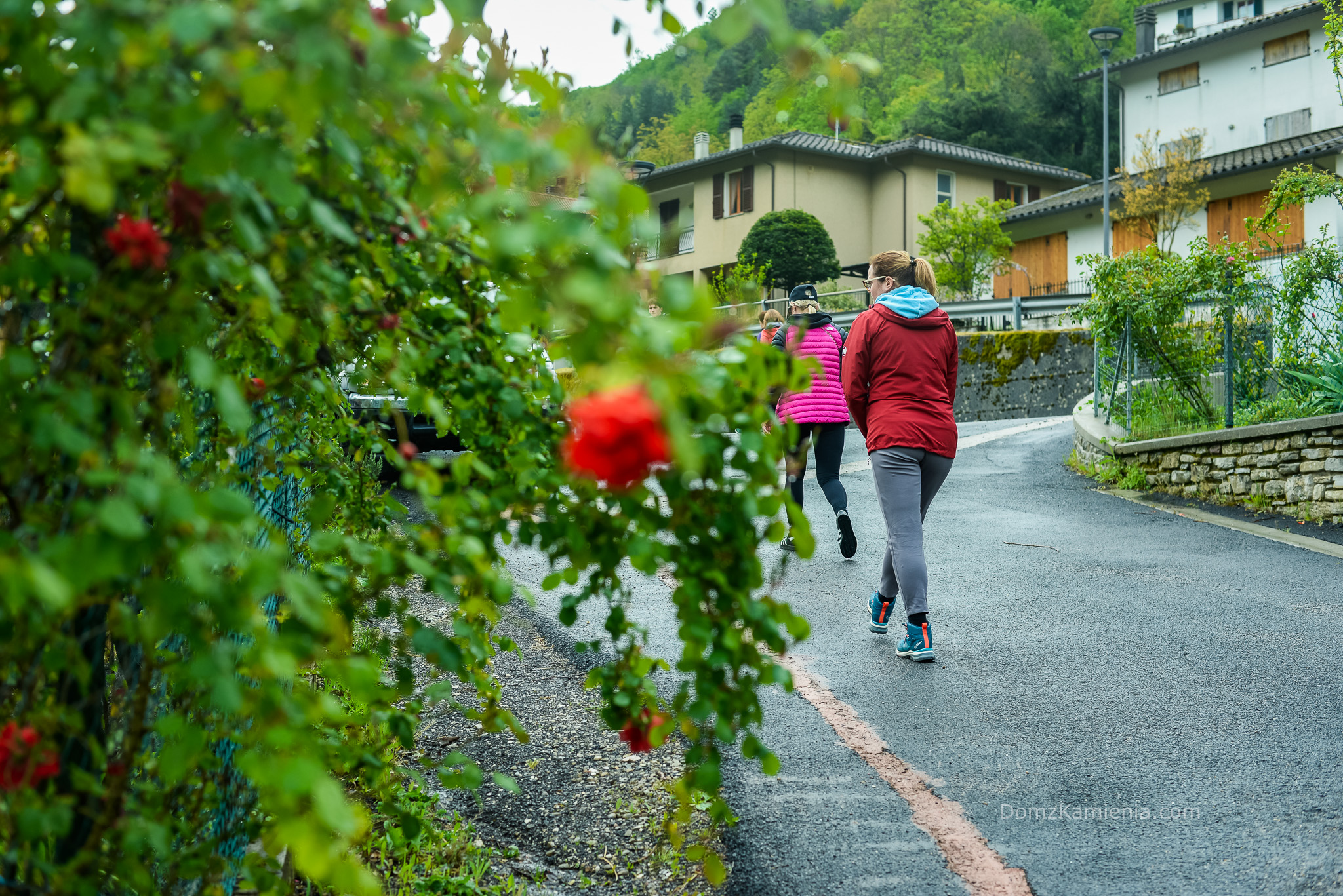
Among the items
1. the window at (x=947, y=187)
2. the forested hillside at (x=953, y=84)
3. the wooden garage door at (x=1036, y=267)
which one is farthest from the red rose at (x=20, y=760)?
the window at (x=947, y=187)

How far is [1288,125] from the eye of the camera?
33219mm

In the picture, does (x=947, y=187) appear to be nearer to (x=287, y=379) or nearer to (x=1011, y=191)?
(x=1011, y=191)

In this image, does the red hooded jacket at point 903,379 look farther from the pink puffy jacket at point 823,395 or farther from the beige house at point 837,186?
the beige house at point 837,186

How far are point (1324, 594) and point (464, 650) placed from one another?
6.01 m

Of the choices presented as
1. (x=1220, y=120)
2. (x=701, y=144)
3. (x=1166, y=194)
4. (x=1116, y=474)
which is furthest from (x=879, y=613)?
(x=701, y=144)

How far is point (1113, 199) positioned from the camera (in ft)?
107

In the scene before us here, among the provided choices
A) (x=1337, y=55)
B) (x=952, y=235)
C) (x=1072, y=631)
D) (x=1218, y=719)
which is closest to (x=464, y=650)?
(x=1218, y=719)

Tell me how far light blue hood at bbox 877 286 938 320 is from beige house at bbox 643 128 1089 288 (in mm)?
32510

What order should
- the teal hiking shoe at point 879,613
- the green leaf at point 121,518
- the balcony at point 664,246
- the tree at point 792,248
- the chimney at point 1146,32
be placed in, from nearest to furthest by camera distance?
the green leaf at point 121,518 < the balcony at point 664,246 < the teal hiking shoe at point 879,613 < the tree at point 792,248 < the chimney at point 1146,32

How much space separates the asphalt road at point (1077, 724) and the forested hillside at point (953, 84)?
29153mm

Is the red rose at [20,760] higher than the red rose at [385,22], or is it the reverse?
the red rose at [385,22]

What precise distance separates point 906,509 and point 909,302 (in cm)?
Result: 102

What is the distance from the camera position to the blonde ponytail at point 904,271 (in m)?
5.45

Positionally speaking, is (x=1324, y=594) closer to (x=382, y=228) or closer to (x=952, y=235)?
(x=382, y=228)
